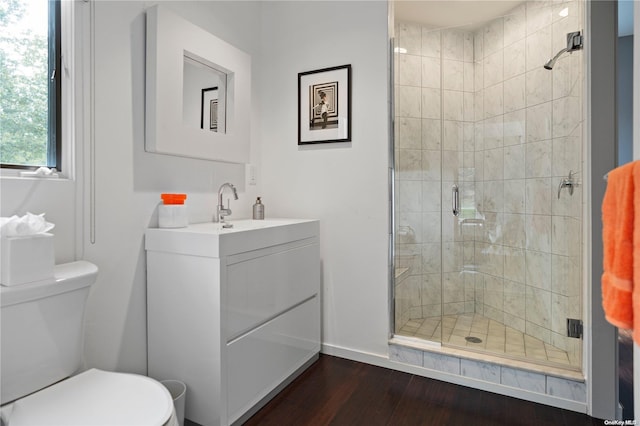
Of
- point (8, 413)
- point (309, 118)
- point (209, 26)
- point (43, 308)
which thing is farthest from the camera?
point (309, 118)

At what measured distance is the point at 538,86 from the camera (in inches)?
84.6

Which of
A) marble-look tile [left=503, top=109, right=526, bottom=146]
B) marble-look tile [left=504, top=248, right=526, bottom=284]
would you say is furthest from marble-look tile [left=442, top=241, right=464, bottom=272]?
marble-look tile [left=503, top=109, right=526, bottom=146]

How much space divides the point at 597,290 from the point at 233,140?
207 centimetres

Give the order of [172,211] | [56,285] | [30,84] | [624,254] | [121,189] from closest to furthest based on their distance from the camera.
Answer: [624,254] → [56,285] → [30,84] → [121,189] → [172,211]

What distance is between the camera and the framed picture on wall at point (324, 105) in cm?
231

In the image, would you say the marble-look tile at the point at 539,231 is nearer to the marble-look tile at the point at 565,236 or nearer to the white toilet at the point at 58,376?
the marble-look tile at the point at 565,236

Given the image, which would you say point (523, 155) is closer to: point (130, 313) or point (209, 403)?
point (209, 403)

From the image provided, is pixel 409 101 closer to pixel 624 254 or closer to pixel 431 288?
pixel 431 288

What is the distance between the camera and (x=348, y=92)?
90.4 inches

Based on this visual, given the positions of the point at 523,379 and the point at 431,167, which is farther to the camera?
the point at 431,167

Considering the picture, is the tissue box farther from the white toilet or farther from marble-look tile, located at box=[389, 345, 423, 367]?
marble-look tile, located at box=[389, 345, 423, 367]

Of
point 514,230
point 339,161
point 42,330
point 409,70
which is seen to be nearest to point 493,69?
point 409,70

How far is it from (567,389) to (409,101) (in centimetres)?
184

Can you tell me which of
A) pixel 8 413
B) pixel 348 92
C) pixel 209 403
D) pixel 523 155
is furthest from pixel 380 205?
pixel 8 413
